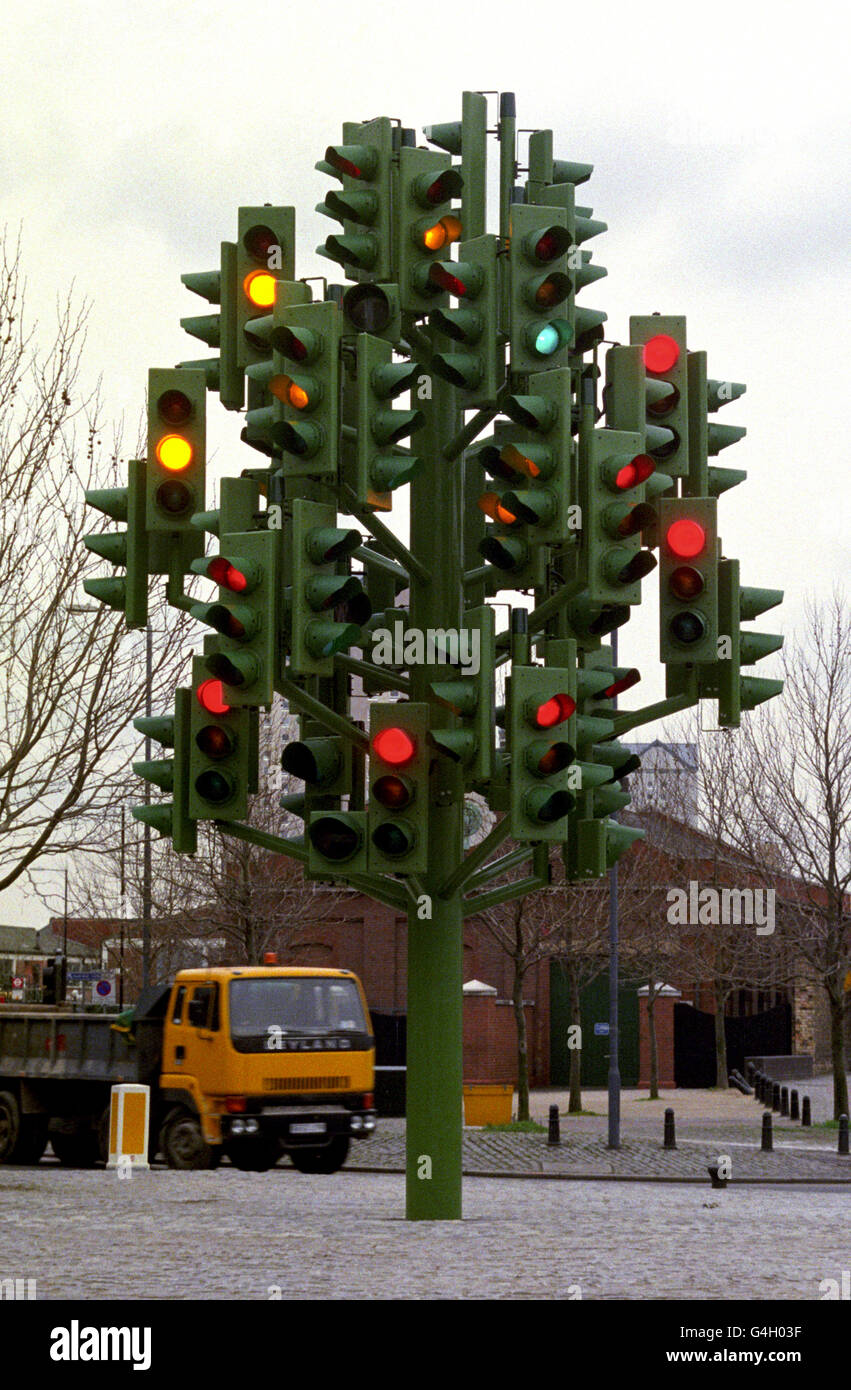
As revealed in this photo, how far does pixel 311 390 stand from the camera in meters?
10.4

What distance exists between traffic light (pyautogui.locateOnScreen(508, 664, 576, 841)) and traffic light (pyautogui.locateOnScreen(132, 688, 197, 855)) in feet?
6.81

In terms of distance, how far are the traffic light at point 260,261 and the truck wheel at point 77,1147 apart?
14.7 meters

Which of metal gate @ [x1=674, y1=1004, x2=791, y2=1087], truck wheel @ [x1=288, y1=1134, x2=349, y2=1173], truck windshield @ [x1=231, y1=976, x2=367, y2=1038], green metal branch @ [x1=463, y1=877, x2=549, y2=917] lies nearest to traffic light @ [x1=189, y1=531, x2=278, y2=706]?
green metal branch @ [x1=463, y1=877, x2=549, y2=917]

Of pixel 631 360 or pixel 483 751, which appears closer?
pixel 483 751

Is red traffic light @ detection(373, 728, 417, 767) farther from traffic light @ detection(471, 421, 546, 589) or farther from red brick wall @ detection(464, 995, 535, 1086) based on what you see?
red brick wall @ detection(464, 995, 535, 1086)

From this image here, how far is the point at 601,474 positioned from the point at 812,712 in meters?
25.2

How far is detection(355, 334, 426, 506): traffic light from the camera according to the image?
10391 mm

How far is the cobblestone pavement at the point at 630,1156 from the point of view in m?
25.1

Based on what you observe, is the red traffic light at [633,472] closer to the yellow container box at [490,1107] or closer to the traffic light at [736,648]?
the traffic light at [736,648]

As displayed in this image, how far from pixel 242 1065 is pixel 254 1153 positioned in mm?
1094

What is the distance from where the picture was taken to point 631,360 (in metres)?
11.3

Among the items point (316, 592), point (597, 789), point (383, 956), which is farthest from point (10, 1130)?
point (383, 956)
